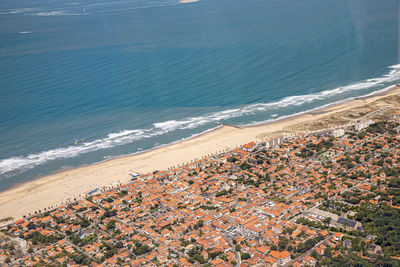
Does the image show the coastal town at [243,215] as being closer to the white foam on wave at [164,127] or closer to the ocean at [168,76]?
the white foam on wave at [164,127]

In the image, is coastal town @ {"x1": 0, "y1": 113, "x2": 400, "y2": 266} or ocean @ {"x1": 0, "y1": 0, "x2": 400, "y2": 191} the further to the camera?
ocean @ {"x1": 0, "y1": 0, "x2": 400, "y2": 191}

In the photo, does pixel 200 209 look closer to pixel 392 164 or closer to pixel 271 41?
pixel 392 164

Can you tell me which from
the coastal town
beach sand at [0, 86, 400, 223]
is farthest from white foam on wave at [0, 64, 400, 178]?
the coastal town

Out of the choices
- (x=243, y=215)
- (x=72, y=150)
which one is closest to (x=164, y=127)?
(x=72, y=150)

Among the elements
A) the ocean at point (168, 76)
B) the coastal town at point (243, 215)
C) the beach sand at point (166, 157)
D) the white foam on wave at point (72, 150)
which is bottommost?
the coastal town at point (243, 215)

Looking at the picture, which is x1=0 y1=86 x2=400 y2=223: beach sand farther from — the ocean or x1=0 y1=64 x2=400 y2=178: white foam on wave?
x1=0 y1=64 x2=400 y2=178: white foam on wave

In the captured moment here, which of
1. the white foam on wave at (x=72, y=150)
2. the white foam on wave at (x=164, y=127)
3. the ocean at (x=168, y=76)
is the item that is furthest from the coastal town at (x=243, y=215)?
the ocean at (x=168, y=76)
